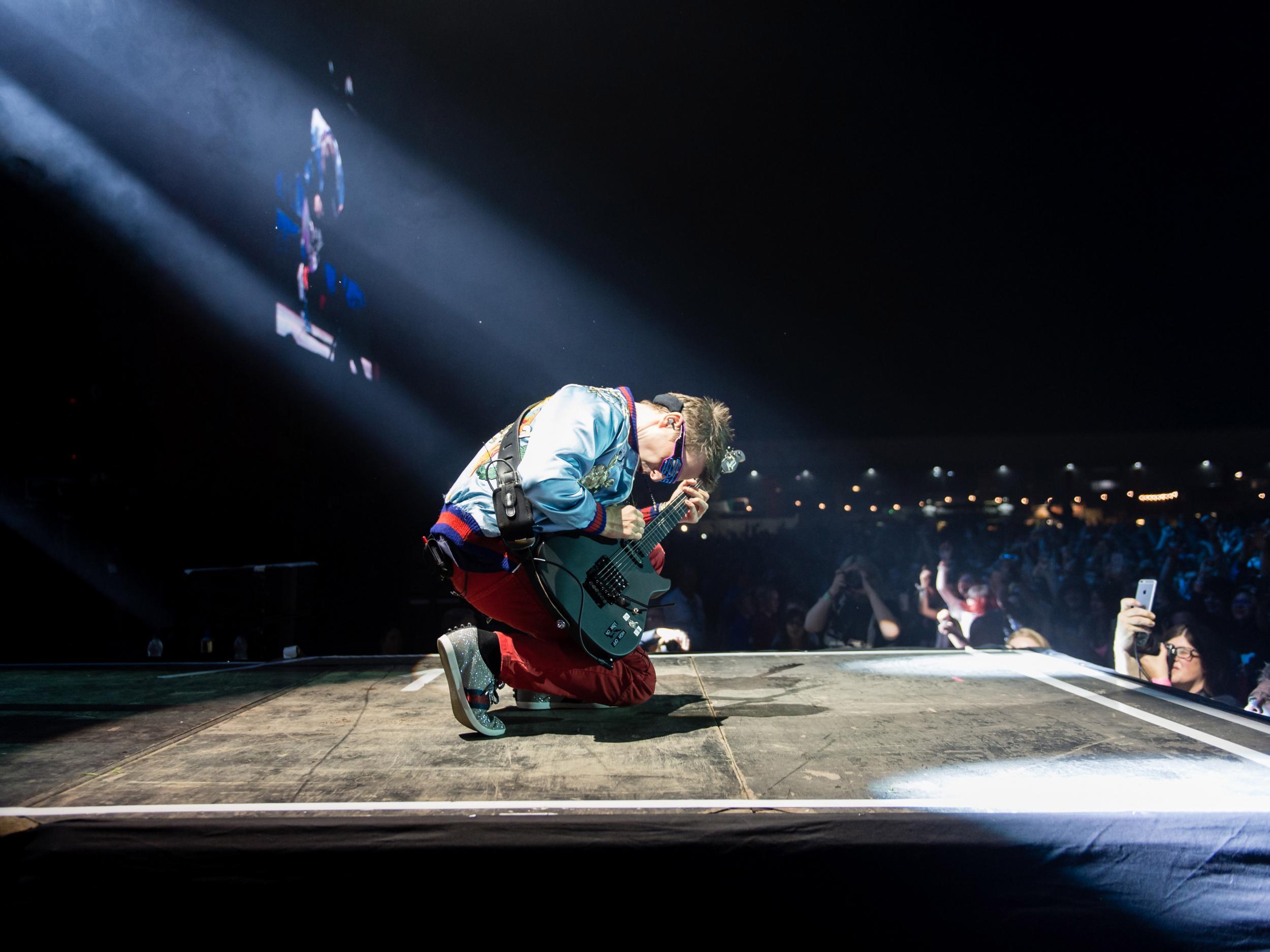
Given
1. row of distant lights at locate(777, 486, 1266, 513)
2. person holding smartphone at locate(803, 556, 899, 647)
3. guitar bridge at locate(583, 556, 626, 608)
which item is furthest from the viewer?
row of distant lights at locate(777, 486, 1266, 513)

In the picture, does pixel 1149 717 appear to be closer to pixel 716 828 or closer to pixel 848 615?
pixel 716 828

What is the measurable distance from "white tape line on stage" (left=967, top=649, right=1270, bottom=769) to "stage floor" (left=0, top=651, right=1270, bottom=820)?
0.03 ft

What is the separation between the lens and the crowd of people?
3508mm

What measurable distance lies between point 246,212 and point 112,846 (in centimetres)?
487

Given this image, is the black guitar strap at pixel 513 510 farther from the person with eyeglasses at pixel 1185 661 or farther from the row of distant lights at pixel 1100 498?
the row of distant lights at pixel 1100 498

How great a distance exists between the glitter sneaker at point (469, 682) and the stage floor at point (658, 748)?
2.3 inches

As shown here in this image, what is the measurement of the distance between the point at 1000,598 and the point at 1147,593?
2.31 m

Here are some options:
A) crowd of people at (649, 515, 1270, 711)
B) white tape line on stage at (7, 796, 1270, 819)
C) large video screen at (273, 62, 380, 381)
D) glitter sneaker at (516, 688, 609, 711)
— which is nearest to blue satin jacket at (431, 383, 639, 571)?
glitter sneaker at (516, 688, 609, 711)

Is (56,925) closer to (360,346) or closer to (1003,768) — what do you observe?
(1003,768)

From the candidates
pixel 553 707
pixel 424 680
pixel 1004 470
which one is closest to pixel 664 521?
pixel 553 707

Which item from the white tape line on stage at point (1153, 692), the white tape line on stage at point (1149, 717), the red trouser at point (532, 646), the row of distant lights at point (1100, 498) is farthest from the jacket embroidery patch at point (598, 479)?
the row of distant lights at point (1100, 498)

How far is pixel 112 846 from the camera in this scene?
4.04 ft

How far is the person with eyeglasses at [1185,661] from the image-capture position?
132 inches

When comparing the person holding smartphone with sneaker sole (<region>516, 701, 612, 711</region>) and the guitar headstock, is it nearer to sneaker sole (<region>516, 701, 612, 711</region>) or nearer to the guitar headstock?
the guitar headstock
